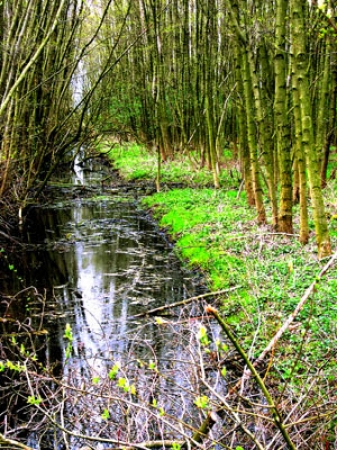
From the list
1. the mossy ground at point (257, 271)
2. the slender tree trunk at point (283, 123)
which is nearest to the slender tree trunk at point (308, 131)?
the mossy ground at point (257, 271)

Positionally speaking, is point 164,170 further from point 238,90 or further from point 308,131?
point 308,131

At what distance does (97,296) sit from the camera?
25.8 feet

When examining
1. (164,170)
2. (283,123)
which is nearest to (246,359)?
(283,123)

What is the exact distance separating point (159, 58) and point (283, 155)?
30.8 feet

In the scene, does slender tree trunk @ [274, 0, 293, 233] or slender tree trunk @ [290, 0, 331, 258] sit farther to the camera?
slender tree trunk @ [274, 0, 293, 233]

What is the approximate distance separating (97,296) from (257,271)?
2.85 metres

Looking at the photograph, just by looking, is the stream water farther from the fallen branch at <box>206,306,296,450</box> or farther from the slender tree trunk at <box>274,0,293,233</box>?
the slender tree trunk at <box>274,0,293,233</box>

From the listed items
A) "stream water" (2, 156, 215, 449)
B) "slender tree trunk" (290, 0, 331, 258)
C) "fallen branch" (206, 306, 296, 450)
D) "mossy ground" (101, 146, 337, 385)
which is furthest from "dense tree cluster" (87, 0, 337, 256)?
"stream water" (2, 156, 215, 449)

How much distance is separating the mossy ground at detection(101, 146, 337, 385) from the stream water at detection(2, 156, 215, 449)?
64 cm

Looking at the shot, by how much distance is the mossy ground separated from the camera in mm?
4793

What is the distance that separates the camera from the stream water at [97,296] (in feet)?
13.9

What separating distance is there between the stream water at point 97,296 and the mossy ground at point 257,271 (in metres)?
0.64

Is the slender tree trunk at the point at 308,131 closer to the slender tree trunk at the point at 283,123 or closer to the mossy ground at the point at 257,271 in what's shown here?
the mossy ground at the point at 257,271

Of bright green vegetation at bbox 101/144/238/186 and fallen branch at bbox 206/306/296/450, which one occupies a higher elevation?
fallen branch at bbox 206/306/296/450
